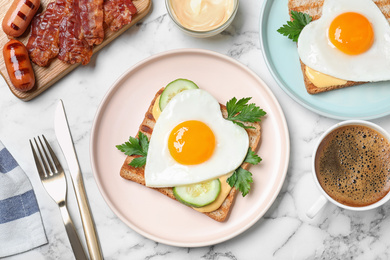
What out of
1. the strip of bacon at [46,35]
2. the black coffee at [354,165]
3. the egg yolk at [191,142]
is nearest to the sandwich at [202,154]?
the egg yolk at [191,142]

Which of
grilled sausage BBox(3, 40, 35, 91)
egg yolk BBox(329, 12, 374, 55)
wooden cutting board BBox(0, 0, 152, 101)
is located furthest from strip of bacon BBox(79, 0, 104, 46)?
egg yolk BBox(329, 12, 374, 55)

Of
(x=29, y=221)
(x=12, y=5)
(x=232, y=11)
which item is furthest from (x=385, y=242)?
(x=12, y=5)

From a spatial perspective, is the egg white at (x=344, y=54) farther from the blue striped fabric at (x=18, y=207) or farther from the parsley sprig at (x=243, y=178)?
the blue striped fabric at (x=18, y=207)

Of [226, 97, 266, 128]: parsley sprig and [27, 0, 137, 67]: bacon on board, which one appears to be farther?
[27, 0, 137, 67]: bacon on board

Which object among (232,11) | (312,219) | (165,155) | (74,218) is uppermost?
(232,11)

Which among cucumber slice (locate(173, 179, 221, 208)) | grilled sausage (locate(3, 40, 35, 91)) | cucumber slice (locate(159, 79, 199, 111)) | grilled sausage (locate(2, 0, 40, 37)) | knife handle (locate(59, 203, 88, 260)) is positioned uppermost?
grilled sausage (locate(2, 0, 40, 37))

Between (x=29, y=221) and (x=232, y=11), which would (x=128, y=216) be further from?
(x=232, y=11)

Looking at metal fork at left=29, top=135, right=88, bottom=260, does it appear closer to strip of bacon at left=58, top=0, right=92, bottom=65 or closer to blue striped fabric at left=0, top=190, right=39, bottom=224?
blue striped fabric at left=0, top=190, right=39, bottom=224
